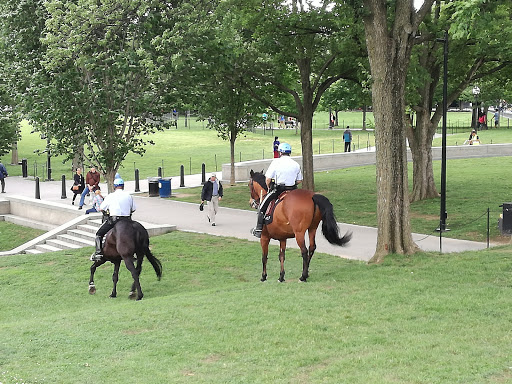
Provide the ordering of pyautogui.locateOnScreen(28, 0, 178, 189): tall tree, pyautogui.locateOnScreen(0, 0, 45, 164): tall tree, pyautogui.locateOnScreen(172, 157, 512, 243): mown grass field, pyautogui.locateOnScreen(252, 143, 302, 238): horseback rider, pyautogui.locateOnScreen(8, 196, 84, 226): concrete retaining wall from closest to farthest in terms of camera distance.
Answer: pyautogui.locateOnScreen(252, 143, 302, 238): horseback rider → pyautogui.locateOnScreen(28, 0, 178, 189): tall tree → pyautogui.locateOnScreen(0, 0, 45, 164): tall tree → pyautogui.locateOnScreen(172, 157, 512, 243): mown grass field → pyautogui.locateOnScreen(8, 196, 84, 226): concrete retaining wall

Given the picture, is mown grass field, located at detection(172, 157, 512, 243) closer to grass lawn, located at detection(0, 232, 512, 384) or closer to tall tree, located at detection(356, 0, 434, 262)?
tall tree, located at detection(356, 0, 434, 262)

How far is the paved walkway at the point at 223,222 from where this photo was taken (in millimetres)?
18672

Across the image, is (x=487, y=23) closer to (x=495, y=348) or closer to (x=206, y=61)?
(x=495, y=348)

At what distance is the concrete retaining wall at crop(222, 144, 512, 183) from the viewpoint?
37.0m

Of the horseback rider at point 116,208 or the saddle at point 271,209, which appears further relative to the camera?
the horseback rider at point 116,208

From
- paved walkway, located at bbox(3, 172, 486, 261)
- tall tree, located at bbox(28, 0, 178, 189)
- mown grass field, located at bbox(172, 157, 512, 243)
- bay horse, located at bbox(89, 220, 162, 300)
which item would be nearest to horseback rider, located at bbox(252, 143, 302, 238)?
paved walkway, located at bbox(3, 172, 486, 261)

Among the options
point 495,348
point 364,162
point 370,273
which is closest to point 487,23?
point 370,273

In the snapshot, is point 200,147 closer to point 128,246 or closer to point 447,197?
point 447,197

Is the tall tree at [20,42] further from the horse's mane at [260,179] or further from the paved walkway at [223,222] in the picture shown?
the horse's mane at [260,179]

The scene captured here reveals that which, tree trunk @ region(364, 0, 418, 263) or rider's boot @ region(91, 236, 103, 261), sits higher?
tree trunk @ region(364, 0, 418, 263)

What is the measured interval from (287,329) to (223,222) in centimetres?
1420

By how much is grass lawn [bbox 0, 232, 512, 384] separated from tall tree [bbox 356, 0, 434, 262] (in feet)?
2.18

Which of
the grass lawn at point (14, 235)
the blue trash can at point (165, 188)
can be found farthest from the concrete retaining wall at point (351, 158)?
the grass lawn at point (14, 235)

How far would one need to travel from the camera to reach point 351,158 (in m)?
44.0
